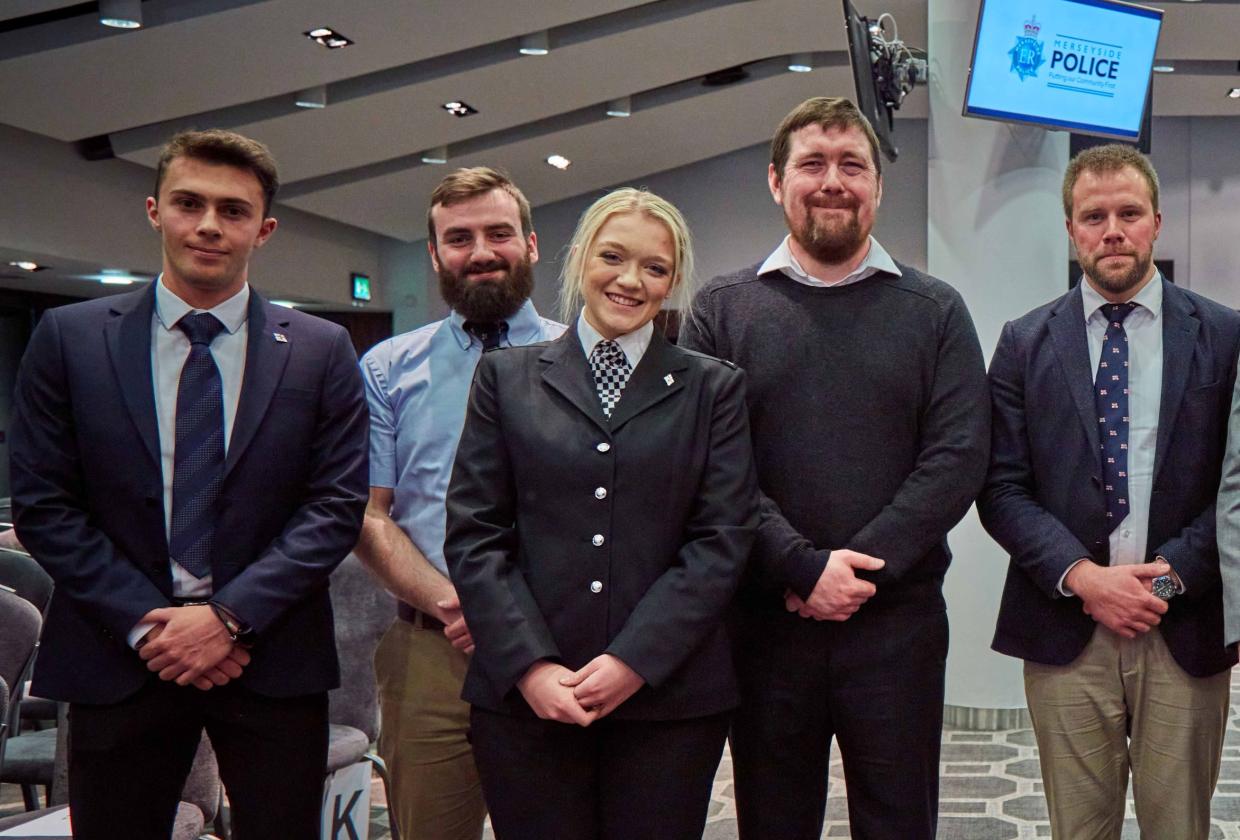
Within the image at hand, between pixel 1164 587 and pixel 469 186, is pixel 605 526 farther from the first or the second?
pixel 1164 587

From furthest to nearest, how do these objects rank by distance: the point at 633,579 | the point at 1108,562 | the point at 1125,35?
1. the point at 1125,35
2. the point at 1108,562
3. the point at 633,579

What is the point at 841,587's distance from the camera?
2033 mm

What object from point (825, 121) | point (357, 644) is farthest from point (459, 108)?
point (825, 121)

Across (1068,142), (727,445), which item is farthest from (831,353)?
(1068,142)

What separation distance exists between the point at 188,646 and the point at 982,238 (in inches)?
158

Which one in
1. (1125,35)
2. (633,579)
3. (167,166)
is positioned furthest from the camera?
(1125,35)

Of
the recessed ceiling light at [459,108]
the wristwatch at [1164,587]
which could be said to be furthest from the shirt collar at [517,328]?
the recessed ceiling light at [459,108]

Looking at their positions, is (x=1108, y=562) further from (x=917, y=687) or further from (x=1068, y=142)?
(x=1068, y=142)

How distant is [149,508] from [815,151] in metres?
1.36

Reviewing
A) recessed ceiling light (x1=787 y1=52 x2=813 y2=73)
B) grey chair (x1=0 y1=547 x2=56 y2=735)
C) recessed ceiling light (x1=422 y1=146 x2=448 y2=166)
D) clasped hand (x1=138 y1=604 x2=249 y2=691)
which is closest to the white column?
grey chair (x1=0 y1=547 x2=56 y2=735)

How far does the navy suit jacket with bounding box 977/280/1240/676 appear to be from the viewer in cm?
232

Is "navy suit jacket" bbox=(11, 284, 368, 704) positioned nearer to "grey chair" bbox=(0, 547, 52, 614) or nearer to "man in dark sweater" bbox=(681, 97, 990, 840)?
"man in dark sweater" bbox=(681, 97, 990, 840)

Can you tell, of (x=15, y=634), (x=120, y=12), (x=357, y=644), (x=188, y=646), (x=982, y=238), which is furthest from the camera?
(x=120, y=12)

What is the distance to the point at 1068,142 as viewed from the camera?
16.8 feet
